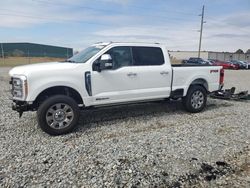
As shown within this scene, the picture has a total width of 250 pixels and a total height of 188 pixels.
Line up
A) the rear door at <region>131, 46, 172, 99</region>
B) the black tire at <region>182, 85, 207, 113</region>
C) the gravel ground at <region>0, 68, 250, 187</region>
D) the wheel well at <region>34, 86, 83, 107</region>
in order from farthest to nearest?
the black tire at <region>182, 85, 207, 113</region>
the rear door at <region>131, 46, 172, 99</region>
the wheel well at <region>34, 86, 83, 107</region>
the gravel ground at <region>0, 68, 250, 187</region>

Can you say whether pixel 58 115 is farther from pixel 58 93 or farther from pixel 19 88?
pixel 19 88

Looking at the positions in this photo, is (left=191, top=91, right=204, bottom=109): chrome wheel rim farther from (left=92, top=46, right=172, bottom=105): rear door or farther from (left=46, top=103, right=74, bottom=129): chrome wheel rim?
(left=46, top=103, right=74, bottom=129): chrome wheel rim

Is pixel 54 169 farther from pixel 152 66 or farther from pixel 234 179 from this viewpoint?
pixel 152 66

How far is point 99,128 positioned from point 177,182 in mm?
2656

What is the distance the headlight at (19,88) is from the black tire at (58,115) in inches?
16.0

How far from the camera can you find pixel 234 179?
357cm

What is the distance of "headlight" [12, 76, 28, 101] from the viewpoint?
498 centimetres

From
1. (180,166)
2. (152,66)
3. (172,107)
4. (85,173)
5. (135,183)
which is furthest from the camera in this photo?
(172,107)

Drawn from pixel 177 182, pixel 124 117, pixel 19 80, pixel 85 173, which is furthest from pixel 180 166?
pixel 19 80

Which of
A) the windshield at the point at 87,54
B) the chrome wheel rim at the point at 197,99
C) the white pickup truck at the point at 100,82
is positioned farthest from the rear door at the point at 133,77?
the chrome wheel rim at the point at 197,99

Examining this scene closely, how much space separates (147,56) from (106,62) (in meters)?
1.33

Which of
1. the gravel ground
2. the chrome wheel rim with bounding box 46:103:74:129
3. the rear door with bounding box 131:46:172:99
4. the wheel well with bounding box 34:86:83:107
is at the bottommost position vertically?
the gravel ground

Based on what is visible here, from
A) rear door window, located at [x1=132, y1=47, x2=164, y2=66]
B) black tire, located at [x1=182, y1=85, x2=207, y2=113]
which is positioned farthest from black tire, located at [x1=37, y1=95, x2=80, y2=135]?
black tire, located at [x1=182, y1=85, x2=207, y2=113]

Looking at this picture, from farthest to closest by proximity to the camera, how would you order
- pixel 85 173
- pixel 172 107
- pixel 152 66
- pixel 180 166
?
1. pixel 172 107
2. pixel 152 66
3. pixel 180 166
4. pixel 85 173
